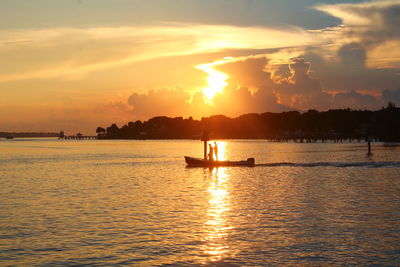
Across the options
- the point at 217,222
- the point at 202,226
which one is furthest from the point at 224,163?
the point at 202,226

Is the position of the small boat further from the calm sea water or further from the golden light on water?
the calm sea water

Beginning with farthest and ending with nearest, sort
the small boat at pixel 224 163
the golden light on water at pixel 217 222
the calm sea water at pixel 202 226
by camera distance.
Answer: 1. the small boat at pixel 224 163
2. the golden light on water at pixel 217 222
3. the calm sea water at pixel 202 226

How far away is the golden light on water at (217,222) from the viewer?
16.6 metres


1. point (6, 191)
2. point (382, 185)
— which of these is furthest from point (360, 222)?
point (6, 191)

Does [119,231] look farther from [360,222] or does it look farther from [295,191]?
[295,191]

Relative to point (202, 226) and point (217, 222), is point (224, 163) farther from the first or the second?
point (202, 226)

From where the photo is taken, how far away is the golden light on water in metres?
16.6

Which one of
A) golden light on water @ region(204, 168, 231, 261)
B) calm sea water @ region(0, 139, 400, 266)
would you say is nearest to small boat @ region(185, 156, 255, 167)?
golden light on water @ region(204, 168, 231, 261)

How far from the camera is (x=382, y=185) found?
38094mm

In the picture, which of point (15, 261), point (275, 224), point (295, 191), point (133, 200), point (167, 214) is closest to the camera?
point (15, 261)

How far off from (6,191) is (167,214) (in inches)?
727

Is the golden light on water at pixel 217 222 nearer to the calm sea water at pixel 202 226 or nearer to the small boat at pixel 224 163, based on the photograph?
the calm sea water at pixel 202 226

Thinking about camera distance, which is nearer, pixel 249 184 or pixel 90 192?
pixel 90 192

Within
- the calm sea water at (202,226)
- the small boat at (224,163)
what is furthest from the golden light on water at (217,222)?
the small boat at (224,163)
